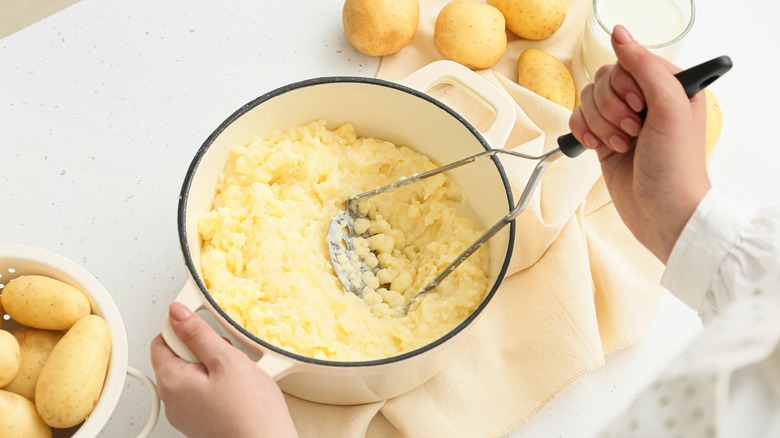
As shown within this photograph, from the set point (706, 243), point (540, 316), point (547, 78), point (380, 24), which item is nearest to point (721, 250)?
point (706, 243)

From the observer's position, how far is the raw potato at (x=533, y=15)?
1025 millimetres

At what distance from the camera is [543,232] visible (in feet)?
2.89

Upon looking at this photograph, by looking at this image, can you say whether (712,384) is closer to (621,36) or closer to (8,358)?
(621,36)

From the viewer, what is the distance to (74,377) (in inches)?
25.6

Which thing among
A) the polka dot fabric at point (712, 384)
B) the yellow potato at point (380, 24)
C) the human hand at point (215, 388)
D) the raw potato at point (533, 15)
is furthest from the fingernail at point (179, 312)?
the raw potato at point (533, 15)

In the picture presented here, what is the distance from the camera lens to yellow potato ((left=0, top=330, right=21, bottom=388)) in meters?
0.66

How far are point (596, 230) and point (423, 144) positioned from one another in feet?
0.82

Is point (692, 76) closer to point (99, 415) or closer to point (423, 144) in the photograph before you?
point (423, 144)

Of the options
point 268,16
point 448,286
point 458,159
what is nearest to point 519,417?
point 448,286

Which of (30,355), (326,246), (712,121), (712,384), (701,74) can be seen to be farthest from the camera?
(712,121)

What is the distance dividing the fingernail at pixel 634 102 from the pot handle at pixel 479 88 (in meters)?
0.20

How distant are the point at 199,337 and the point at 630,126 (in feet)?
1.35

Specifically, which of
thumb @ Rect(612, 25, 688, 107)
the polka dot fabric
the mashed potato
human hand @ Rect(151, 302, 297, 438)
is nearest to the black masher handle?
thumb @ Rect(612, 25, 688, 107)

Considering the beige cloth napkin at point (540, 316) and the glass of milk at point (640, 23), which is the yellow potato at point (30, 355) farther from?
the glass of milk at point (640, 23)
